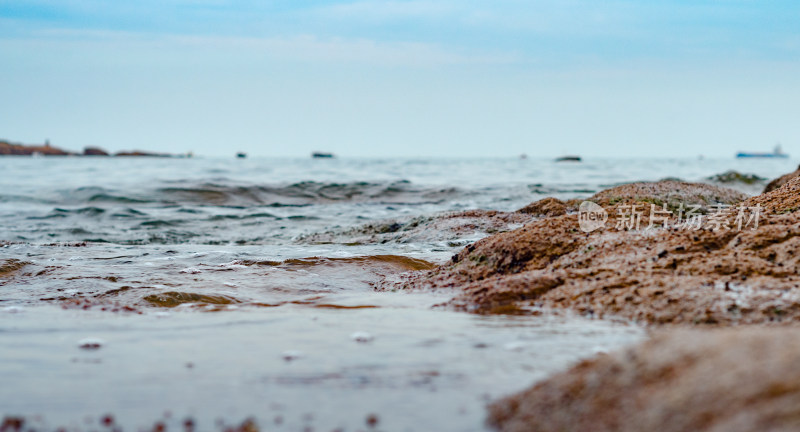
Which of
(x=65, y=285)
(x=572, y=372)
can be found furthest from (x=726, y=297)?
(x=65, y=285)

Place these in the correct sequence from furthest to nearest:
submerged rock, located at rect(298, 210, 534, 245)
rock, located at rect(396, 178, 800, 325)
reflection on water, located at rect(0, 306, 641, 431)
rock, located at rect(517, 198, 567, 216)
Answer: rock, located at rect(517, 198, 567, 216)
submerged rock, located at rect(298, 210, 534, 245)
rock, located at rect(396, 178, 800, 325)
reflection on water, located at rect(0, 306, 641, 431)

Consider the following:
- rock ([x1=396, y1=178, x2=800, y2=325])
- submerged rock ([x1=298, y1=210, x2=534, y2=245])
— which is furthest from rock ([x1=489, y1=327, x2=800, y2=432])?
submerged rock ([x1=298, y1=210, x2=534, y2=245])

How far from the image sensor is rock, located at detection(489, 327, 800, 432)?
1.73m

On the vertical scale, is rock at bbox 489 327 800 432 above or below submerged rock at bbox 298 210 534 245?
above

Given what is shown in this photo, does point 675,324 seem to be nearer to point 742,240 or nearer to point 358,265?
point 742,240

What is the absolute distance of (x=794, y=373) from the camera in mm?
1755

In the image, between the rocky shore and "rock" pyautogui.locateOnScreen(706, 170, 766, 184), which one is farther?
"rock" pyautogui.locateOnScreen(706, 170, 766, 184)

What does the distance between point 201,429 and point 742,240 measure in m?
3.57

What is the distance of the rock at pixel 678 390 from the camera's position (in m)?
1.73

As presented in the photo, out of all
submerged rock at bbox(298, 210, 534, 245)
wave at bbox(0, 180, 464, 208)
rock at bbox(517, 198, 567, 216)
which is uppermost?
rock at bbox(517, 198, 567, 216)

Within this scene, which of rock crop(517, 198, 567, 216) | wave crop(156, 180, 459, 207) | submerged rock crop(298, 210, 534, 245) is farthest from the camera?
wave crop(156, 180, 459, 207)

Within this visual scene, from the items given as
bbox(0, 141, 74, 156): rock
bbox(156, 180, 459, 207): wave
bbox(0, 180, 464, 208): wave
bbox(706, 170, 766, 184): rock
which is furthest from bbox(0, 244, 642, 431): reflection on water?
bbox(0, 141, 74, 156): rock

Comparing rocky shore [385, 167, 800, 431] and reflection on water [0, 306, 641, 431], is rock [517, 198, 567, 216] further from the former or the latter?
reflection on water [0, 306, 641, 431]

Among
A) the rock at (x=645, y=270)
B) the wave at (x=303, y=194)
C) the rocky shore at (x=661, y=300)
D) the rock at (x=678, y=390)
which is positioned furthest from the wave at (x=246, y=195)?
the rock at (x=678, y=390)
